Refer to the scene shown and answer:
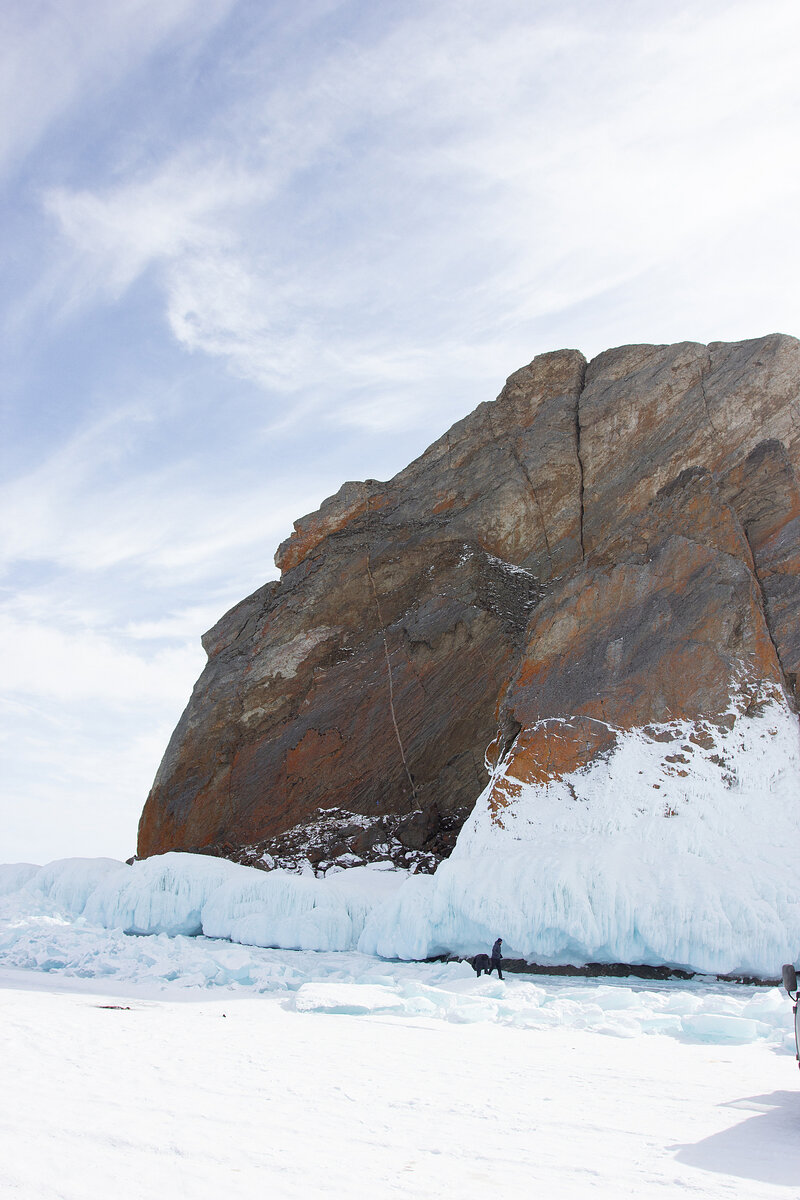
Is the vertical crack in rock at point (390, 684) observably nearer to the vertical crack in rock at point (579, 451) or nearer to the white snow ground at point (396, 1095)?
the vertical crack in rock at point (579, 451)

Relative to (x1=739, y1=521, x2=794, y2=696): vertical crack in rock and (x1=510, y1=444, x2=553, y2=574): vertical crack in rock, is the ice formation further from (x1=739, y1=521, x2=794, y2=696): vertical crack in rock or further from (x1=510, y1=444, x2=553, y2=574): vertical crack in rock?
(x1=510, y1=444, x2=553, y2=574): vertical crack in rock

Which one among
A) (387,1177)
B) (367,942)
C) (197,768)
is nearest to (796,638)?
(367,942)

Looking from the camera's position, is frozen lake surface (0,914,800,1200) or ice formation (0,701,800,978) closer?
frozen lake surface (0,914,800,1200)

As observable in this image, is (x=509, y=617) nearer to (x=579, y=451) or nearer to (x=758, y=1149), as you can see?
(x=579, y=451)

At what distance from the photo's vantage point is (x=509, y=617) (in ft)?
99.6

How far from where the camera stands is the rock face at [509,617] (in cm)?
2112

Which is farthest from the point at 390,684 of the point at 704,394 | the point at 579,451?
the point at 704,394

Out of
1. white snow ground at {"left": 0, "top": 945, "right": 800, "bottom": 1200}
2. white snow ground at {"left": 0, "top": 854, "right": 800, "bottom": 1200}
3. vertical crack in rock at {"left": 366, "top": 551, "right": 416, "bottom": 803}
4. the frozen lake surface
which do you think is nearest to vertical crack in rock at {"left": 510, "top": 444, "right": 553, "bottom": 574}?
vertical crack in rock at {"left": 366, "top": 551, "right": 416, "bottom": 803}

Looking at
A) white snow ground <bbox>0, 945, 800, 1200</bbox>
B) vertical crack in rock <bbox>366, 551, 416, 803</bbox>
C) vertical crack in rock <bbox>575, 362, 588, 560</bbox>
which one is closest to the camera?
white snow ground <bbox>0, 945, 800, 1200</bbox>

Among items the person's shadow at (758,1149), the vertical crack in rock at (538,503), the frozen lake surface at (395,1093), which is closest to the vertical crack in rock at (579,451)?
the vertical crack in rock at (538,503)

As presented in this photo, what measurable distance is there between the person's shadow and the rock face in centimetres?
1321

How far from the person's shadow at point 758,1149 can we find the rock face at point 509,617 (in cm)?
1321

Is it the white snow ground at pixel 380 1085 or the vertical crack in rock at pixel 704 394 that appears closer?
the white snow ground at pixel 380 1085

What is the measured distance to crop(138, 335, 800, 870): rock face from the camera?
2112cm
